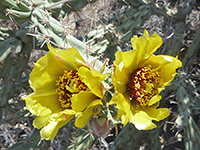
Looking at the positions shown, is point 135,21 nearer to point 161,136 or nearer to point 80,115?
point 80,115

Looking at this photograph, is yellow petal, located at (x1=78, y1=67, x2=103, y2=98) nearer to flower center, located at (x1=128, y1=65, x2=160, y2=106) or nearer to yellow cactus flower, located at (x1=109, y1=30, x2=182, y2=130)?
yellow cactus flower, located at (x1=109, y1=30, x2=182, y2=130)

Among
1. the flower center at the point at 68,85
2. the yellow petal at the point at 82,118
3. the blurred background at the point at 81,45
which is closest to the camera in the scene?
the yellow petal at the point at 82,118

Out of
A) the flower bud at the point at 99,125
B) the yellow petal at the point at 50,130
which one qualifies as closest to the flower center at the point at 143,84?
the flower bud at the point at 99,125

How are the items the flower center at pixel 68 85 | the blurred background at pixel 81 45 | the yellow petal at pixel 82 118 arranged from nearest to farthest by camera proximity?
the yellow petal at pixel 82 118 < the flower center at pixel 68 85 < the blurred background at pixel 81 45

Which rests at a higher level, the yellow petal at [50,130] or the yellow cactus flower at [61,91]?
the yellow cactus flower at [61,91]

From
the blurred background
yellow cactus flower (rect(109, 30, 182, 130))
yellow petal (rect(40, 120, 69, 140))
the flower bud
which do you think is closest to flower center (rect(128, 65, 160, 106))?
yellow cactus flower (rect(109, 30, 182, 130))

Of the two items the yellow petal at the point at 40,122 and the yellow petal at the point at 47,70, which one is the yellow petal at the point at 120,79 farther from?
the yellow petal at the point at 40,122

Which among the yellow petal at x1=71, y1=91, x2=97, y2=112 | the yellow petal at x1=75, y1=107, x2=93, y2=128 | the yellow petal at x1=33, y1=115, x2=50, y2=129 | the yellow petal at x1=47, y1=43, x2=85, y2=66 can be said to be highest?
the yellow petal at x1=47, y1=43, x2=85, y2=66

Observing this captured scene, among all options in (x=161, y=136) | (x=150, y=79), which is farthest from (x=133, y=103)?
(x=161, y=136)
